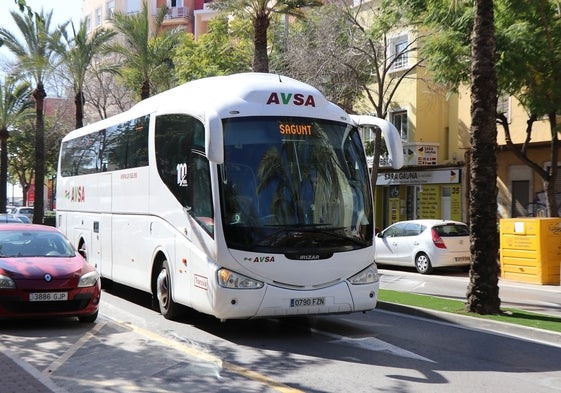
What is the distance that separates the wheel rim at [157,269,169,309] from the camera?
10812 millimetres

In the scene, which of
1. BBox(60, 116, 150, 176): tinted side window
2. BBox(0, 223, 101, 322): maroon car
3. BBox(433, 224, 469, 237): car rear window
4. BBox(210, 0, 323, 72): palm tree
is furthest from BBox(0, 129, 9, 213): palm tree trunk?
BBox(0, 223, 101, 322): maroon car

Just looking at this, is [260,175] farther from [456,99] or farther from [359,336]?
[456,99]

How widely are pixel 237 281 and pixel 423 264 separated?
13.2 m

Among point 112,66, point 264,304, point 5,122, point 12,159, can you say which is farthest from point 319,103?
point 12,159

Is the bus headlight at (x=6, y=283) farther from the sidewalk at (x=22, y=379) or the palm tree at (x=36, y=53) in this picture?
the palm tree at (x=36, y=53)

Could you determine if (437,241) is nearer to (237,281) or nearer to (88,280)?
(237,281)

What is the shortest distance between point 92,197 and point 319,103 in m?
6.90

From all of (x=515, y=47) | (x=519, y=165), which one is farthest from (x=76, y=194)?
(x=519, y=165)

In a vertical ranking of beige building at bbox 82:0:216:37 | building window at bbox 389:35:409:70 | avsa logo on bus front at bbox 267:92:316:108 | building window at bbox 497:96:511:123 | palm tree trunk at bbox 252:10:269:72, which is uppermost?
beige building at bbox 82:0:216:37

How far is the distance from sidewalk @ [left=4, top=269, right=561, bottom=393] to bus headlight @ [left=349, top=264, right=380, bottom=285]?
201cm

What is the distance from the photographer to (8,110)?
43219 mm

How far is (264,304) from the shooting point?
8945mm

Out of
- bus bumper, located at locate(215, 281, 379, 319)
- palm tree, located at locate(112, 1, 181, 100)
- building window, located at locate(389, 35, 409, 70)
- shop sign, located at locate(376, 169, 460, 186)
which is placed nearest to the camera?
bus bumper, located at locate(215, 281, 379, 319)

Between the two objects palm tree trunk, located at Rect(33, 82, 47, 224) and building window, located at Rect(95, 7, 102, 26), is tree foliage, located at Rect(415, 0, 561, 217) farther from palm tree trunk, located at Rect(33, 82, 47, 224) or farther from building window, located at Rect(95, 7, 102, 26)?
building window, located at Rect(95, 7, 102, 26)
